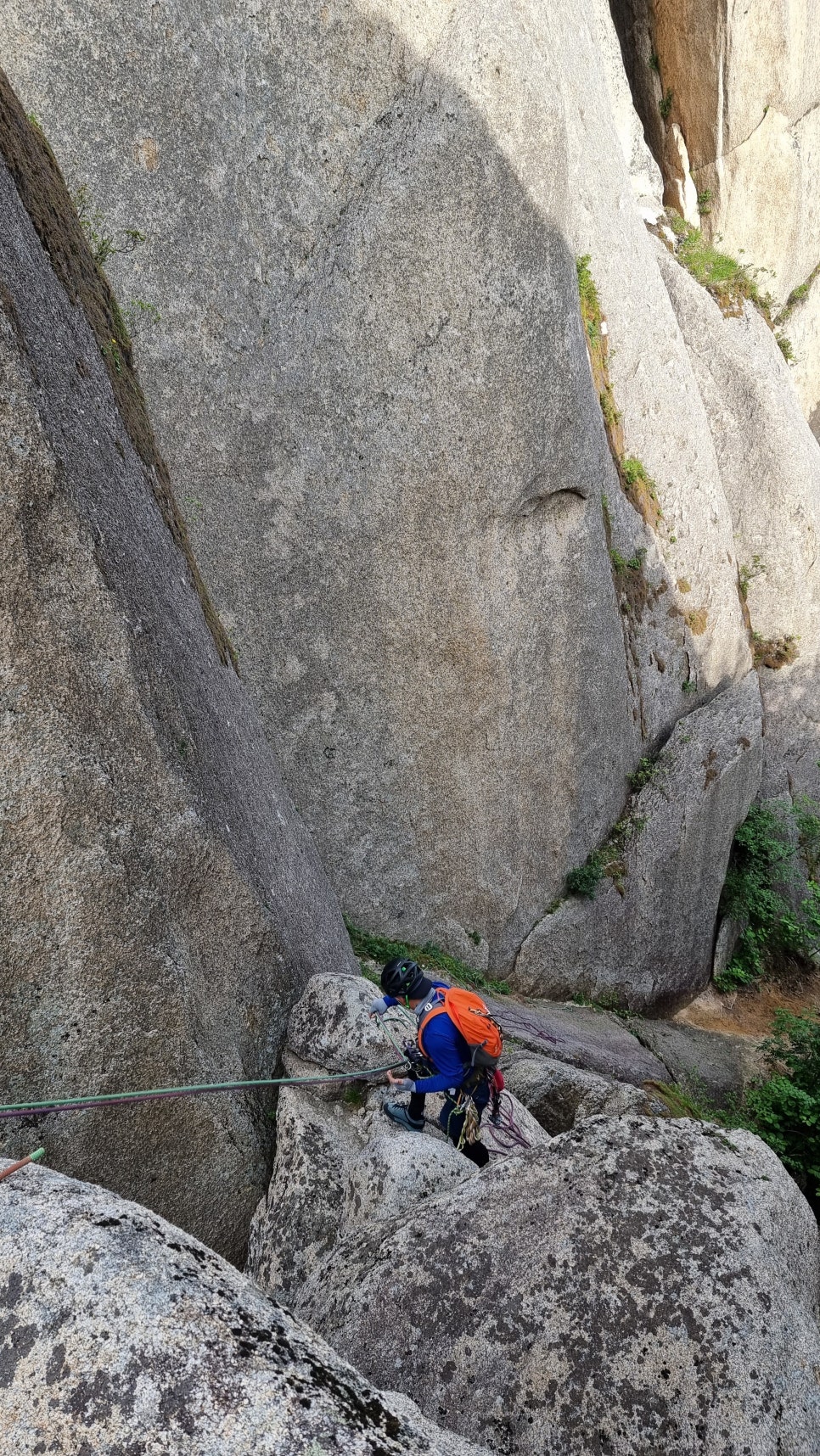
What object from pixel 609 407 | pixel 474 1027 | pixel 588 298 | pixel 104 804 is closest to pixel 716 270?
pixel 588 298

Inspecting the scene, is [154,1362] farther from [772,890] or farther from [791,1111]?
[772,890]

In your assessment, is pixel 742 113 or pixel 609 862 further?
pixel 742 113

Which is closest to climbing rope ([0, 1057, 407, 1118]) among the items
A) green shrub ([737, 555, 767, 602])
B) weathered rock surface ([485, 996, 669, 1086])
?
weathered rock surface ([485, 996, 669, 1086])

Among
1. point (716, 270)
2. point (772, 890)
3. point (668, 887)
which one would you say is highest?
point (716, 270)

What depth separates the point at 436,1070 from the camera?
5.31 m

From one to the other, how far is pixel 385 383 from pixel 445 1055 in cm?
756

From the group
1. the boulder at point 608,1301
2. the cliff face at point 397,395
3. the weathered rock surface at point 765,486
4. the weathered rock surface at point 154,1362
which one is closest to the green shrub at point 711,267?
the weathered rock surface at point 765,486

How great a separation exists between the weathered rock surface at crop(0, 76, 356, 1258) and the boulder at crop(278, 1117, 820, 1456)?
4.40 feet

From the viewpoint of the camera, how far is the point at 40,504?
4.03 meters

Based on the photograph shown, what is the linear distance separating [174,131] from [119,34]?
91cm

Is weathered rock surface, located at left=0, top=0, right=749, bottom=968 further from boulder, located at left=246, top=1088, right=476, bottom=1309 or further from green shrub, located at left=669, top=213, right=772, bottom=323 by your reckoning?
boulder, located at left=246, top=1088, right=476, bottom=1309

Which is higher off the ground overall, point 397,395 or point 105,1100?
point 397,395

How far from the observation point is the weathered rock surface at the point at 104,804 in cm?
404

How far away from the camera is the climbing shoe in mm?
5438
